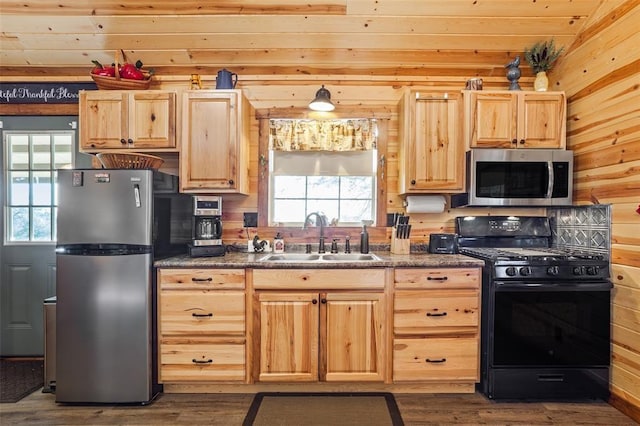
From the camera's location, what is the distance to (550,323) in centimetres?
221

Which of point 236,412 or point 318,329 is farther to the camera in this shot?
point 318,329

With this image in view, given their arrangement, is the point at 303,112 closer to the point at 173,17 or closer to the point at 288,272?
the point at 173,17

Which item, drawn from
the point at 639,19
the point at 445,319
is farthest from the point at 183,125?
the point at 639,19

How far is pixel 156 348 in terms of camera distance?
2.24 meters

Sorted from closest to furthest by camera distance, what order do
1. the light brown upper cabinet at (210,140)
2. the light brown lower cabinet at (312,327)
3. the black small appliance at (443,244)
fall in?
1. the light brown lower cabinet at (312,327)
2. the light brown upper cabinet at (210,140)
3. the black small appliance at (443,244)

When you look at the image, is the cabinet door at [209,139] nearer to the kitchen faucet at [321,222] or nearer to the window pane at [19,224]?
the kitchen faucet at [321,222]

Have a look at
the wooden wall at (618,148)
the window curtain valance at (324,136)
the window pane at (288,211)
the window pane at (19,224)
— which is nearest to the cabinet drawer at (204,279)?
the window pane at (288,211)

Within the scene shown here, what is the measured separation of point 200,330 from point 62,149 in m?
2.13

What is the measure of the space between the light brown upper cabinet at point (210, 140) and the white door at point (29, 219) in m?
1.12

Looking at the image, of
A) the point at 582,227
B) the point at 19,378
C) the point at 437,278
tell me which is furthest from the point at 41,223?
the point at 582,227

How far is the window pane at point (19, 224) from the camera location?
9.58 feet

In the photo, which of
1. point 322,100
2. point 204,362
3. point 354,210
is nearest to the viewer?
point 204,362

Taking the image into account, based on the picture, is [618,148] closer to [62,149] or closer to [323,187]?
[323,187]

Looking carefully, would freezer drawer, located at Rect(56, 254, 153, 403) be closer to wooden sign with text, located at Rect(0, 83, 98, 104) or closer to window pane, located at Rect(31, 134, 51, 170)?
window pane, located at Rect(31, 134, 51, 170)
